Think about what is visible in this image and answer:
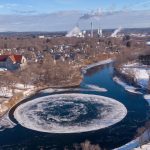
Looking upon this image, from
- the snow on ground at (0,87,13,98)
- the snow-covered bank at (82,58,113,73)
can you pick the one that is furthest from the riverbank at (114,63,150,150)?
the snow on ground at (0,87,13,98)

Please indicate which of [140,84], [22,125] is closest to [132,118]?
[22,125]

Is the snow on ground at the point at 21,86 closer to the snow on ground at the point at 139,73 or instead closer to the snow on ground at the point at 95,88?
the snow on ground at the point at 95,88

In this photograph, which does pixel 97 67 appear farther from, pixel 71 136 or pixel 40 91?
pixel 71 136

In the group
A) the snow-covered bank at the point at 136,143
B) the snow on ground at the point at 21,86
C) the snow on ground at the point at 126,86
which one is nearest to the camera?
the snow-covered bank at the point at 136,143

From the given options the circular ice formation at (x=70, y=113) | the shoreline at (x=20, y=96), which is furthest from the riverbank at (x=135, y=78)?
the shoreline at (x=20, y=96)

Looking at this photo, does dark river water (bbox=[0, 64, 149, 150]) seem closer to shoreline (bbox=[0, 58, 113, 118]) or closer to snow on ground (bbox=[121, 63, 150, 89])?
shoreline (bbox=[0, 58, 113, 118])

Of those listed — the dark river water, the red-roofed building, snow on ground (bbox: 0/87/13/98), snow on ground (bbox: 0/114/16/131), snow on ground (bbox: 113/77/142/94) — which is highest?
the red-roofed building

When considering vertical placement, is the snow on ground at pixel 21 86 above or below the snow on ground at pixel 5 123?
above
